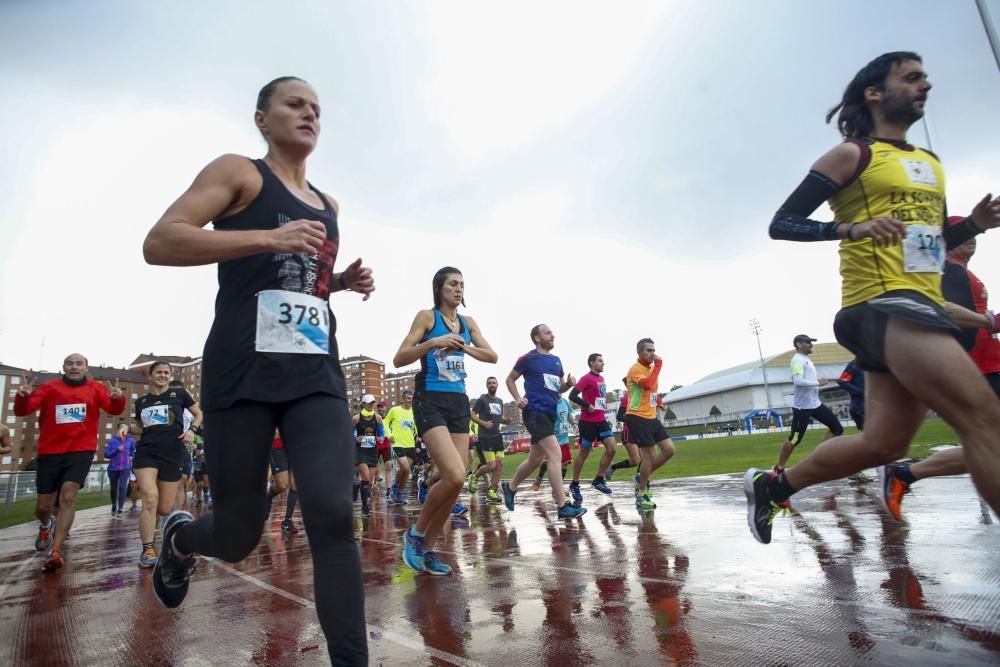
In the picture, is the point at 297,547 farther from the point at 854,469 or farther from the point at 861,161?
the point at 861,161

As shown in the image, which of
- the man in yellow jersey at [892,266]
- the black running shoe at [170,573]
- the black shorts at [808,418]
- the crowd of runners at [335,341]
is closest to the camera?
the crowd of runners at [335,341]

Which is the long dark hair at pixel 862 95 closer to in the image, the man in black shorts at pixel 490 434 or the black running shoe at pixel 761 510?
the black running shoe at pixel 761 510

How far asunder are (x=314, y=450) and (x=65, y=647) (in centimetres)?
235

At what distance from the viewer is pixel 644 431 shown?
803 centimetres

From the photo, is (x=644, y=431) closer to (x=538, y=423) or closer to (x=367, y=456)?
(x=538, y=423)

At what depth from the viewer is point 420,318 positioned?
473cm

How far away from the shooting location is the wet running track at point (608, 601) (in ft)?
7.87

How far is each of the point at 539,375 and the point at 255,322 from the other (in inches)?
246

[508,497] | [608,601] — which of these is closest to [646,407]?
[508,497]

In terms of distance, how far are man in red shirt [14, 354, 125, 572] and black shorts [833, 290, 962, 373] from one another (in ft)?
22.4

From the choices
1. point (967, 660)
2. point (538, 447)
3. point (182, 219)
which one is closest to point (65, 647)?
point (182, 219)

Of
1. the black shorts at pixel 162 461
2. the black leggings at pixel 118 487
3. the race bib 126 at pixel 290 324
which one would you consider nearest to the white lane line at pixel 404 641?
the race bib 126 at pixel 290 324

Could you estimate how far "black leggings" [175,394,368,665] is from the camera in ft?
5.87

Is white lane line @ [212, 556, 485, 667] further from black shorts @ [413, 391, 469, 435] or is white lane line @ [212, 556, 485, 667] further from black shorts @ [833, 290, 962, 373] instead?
black shorts @ [833, 290, 962, 373]
